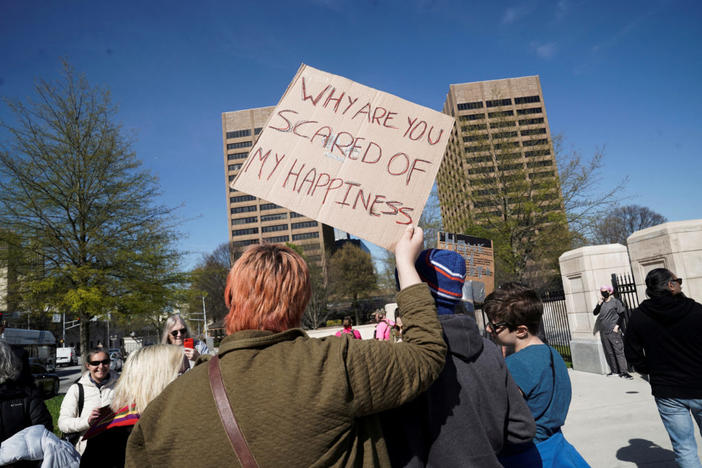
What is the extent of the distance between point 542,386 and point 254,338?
168cm

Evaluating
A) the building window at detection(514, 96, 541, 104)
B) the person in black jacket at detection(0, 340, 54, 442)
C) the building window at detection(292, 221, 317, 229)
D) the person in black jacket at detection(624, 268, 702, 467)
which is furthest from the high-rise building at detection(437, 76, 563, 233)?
the building window at detection(292, 221, 317, 229)

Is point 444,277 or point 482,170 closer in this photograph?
point 444,277

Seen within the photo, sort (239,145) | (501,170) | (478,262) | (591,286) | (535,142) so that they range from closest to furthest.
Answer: (478,262) → (591,286) → (501,170) → (535,142) → (239,145)

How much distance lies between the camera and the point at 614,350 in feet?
29.6

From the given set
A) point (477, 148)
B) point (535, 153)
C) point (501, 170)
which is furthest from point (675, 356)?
point (477, 148)

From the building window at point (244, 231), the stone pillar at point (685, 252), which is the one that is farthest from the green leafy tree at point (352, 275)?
the building window at point (244, 231)

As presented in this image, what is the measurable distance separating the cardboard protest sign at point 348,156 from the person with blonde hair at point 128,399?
4.87ft

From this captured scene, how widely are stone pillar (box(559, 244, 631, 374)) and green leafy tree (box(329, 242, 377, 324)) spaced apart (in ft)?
126

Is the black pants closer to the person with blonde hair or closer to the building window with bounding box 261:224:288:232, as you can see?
the person with blonde hair

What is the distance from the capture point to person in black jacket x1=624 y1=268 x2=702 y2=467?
3.24 meters

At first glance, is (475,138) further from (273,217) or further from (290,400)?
(273,217)

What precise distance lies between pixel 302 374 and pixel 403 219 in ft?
3.23

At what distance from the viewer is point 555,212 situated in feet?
54.3

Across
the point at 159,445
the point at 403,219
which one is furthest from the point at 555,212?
the point at 159,445
